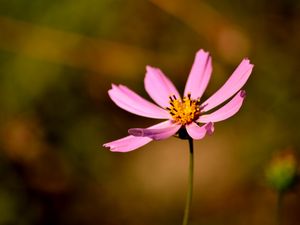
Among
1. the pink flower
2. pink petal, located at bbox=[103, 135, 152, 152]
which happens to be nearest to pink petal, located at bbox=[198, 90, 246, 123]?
the pink flower

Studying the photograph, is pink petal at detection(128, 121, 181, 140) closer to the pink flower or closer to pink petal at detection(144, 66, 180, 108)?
the pink flower

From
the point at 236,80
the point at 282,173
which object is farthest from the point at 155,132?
the point at 282,173

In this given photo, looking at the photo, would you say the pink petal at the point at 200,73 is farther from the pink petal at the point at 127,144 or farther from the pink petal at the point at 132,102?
the pink petal at the point at 127,144

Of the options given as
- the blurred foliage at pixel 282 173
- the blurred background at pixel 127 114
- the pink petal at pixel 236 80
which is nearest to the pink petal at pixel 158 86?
the pink petal at pixel 236 80

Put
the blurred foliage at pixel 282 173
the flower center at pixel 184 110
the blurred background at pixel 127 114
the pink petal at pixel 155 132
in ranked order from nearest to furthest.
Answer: the pink petal at pixel 155 132 → the flower center at pixel 184 110 → the blurred foliage at pixel 282 173 → the blurred background at pixel 127 114

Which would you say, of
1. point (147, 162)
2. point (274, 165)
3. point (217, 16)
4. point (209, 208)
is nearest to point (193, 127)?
point (274, 165)

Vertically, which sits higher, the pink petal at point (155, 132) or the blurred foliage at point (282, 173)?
the blurred foliage at point (282, 173)

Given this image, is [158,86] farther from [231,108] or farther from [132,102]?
[231,108]
